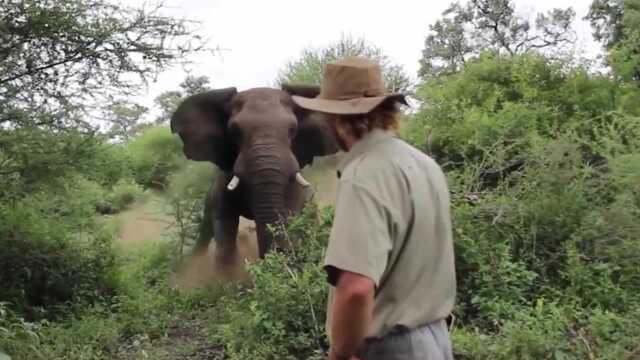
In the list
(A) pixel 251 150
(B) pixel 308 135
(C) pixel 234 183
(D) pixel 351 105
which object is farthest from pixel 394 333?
(B) pixel 308 135

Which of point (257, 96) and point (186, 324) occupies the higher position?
point (257, 96)

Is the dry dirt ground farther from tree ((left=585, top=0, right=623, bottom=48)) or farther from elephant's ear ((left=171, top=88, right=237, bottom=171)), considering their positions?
tree ((left=585, top=0, right=623, bottom=48))

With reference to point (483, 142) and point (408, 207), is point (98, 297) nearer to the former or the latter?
point (483, 142)

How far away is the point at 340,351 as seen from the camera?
3.12 metres

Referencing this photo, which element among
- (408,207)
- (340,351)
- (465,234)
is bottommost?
(465,234)

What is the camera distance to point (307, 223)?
8.19 meters

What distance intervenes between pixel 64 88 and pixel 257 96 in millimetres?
2148

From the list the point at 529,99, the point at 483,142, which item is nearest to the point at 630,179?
the point at 483,142

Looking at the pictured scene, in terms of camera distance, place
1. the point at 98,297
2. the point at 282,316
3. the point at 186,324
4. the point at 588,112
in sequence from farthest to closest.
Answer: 1. the point at 588,112
2. the point at 98,297
3. the point at 186,324
4. the point at 282,316

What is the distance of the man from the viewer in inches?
117

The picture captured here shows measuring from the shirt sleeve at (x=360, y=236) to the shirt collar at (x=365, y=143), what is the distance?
194 millimetres

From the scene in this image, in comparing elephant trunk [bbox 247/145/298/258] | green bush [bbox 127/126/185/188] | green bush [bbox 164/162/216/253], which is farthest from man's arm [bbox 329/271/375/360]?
green bush [bbox 127/126/185/188]

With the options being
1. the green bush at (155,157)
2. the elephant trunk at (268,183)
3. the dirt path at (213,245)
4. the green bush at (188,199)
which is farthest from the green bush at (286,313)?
the green bush at (155,157)

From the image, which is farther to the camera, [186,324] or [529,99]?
[529,99]
